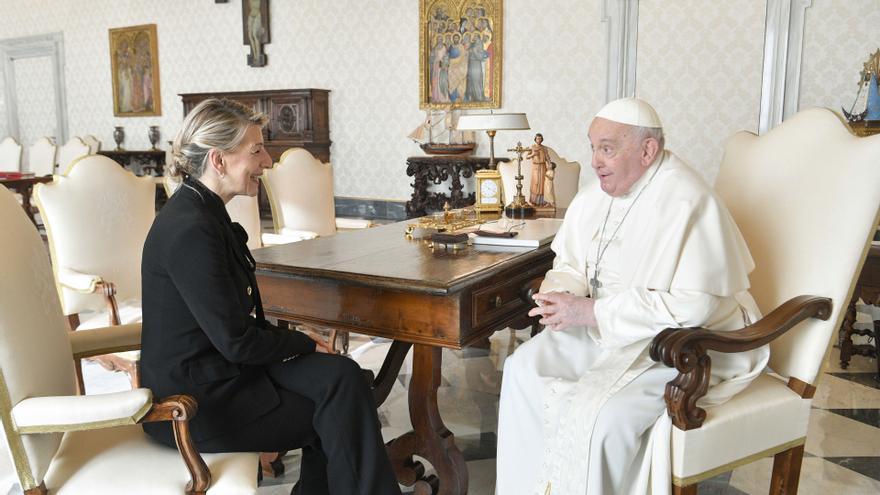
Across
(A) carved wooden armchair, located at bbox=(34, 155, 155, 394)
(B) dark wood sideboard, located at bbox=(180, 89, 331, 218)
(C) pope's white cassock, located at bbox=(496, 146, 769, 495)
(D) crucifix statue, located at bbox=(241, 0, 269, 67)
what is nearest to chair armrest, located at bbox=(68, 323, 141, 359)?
(A) carved wooden armchair, located at bbox=(34, 155, 155, 394)

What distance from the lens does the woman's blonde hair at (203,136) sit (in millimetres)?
1918

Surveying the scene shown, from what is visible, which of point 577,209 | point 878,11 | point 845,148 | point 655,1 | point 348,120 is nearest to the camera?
point 845,148

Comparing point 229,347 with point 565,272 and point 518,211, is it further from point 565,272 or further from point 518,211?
point 518,211

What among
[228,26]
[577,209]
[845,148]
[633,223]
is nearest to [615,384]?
[633,223]

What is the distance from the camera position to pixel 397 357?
293cm

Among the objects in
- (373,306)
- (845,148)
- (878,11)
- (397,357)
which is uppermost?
(878,11)

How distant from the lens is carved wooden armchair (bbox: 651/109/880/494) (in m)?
1.93

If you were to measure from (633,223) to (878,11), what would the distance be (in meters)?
5.58

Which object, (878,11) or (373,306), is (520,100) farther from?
(373,306)

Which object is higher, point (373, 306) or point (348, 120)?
point (348, 120)

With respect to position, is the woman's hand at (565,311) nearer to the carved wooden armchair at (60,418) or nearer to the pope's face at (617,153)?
the pope's face at (617,153)

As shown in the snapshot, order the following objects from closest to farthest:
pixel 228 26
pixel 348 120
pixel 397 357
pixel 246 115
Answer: pixel 246 115 → pixel 397 357 → pixel 348 120 → pixel 228 26

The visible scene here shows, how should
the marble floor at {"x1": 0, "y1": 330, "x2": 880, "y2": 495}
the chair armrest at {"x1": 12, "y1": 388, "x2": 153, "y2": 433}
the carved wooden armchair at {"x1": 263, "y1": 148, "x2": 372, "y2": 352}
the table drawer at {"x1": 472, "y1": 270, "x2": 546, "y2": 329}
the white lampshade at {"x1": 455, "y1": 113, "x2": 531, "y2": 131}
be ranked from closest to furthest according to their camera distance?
1. the chair armrest at {"x1": 12, "y1": 388, "x2": 153, "y2": 433}
2. the table drawer at {"x1": 472, "y1": 270, "x2": 546, "y2": 329}
3. the marble floor at {"x1": 0, "y1": 330, "x2": 880, "y2": 495}
4. the white lampshade at {"x1": 455, "y1": 113, "x2": 531, "y2": 131}
5. the carved wooden armchair at {"x1": 263, "y1": 148, "x2": 372, "y2": 352}

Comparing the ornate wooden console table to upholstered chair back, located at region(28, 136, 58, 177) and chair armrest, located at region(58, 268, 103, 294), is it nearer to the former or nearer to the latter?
upholstered chair back, located at region(28, 136, 58, 177)
